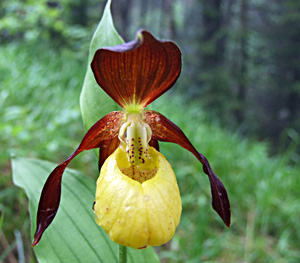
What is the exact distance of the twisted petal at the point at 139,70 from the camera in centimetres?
78

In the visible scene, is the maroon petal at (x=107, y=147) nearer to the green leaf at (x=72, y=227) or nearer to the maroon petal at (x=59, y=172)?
the maroon petal at (x=59, y=172)

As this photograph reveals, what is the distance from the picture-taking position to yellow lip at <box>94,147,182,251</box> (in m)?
0.72

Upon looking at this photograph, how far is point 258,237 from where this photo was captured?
2.27 meters

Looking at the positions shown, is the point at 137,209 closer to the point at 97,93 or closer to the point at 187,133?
the point at 97,93

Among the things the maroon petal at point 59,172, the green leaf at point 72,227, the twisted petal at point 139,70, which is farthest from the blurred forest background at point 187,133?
the twisted petal at point 139,70

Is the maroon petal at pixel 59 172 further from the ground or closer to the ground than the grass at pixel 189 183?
further from the ground

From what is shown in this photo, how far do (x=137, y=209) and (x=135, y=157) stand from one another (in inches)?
9.5

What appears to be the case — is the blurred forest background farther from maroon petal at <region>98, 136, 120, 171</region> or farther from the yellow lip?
the yellow lip

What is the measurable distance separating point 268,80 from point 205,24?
3.40 metres

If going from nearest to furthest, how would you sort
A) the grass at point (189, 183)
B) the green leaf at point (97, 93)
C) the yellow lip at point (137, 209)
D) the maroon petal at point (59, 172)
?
the yellow lip at point (137, 209) → the maroon petal at point (59, 172) → the green leaf at point (97, 93) → the grass at point (189, 183)

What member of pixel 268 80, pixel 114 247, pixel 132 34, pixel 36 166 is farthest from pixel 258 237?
pixel 132 34

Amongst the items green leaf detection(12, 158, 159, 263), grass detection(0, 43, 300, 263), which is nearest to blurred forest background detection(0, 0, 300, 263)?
grass detection(0, 43, 300, 263)

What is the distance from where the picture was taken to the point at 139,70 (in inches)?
33.3

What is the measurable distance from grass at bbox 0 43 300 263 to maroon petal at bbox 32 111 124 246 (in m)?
0.64
